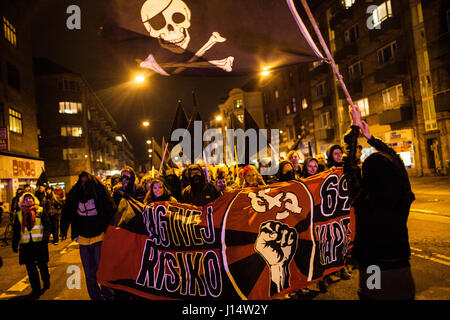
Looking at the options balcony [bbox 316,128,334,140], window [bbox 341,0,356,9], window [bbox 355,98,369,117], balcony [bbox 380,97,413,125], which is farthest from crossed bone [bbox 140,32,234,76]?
balcony [bbox 316,128,334,140]

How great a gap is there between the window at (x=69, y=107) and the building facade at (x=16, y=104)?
18.6 meters

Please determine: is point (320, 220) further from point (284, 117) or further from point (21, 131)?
point (284, 117)

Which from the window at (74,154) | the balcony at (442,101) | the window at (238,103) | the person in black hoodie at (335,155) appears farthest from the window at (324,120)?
the window at (74,154)

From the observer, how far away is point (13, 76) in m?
24.9

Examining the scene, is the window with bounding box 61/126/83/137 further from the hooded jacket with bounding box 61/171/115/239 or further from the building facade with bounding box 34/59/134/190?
the hooded jacket with bounding box 61/171/115/239

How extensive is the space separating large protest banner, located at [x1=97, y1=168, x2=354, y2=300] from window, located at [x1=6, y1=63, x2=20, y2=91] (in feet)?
82.2

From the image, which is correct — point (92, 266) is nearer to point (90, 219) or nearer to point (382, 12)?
point (90, 219)

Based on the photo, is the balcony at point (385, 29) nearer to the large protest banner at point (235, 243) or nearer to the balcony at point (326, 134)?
the balcony at point (326, 134)

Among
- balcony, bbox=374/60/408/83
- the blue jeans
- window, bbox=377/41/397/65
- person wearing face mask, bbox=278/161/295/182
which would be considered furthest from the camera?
window, bbox=377/41/397/65

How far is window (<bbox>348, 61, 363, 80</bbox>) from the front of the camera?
1180 inches

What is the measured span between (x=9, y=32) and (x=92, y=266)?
2636cm

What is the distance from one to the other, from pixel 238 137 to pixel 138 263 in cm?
734

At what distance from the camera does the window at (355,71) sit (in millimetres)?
29969

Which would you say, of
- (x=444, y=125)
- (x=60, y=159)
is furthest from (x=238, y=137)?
(x=60, y=159)
